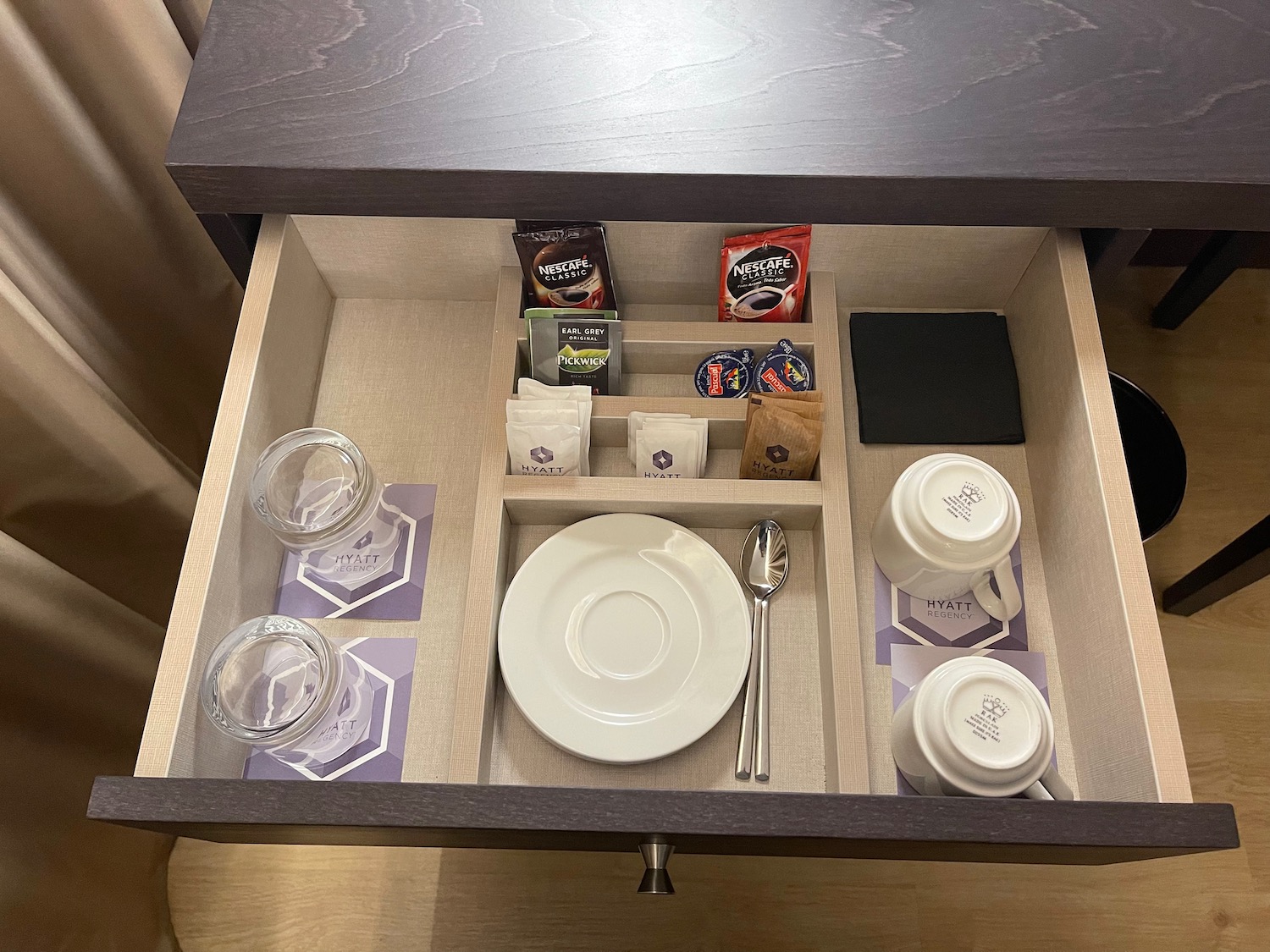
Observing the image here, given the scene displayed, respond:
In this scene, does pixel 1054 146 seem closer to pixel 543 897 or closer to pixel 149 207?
pixel 149 207

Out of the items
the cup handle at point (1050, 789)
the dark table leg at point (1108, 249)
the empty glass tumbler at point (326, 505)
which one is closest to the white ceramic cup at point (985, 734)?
the cup handle at point (1050, 789)

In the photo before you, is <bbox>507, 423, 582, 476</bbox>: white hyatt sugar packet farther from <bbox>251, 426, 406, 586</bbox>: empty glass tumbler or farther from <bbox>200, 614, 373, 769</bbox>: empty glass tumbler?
<bbox>200, 614, 373, 769</bbox>: empty glass tumbler

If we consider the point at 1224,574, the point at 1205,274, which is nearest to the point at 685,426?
the point at 1224,574

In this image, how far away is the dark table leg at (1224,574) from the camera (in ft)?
4.21

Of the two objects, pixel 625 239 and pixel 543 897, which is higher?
pixel 625 239

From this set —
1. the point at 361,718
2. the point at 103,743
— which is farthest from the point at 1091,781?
the point at 103,743

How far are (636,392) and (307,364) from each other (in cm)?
40

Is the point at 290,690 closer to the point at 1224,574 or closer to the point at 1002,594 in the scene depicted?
the point at 1002,594

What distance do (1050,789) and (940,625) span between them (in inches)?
8.0

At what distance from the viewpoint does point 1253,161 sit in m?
0.84

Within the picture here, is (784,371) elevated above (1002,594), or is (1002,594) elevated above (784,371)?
(784,371)

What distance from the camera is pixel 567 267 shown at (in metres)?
0.99

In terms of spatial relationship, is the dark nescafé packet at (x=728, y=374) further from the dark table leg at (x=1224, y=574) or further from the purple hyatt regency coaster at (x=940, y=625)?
the dark table leg at (x=1224, y=574)

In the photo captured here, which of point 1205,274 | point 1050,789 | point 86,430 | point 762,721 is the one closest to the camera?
point 1050,789
